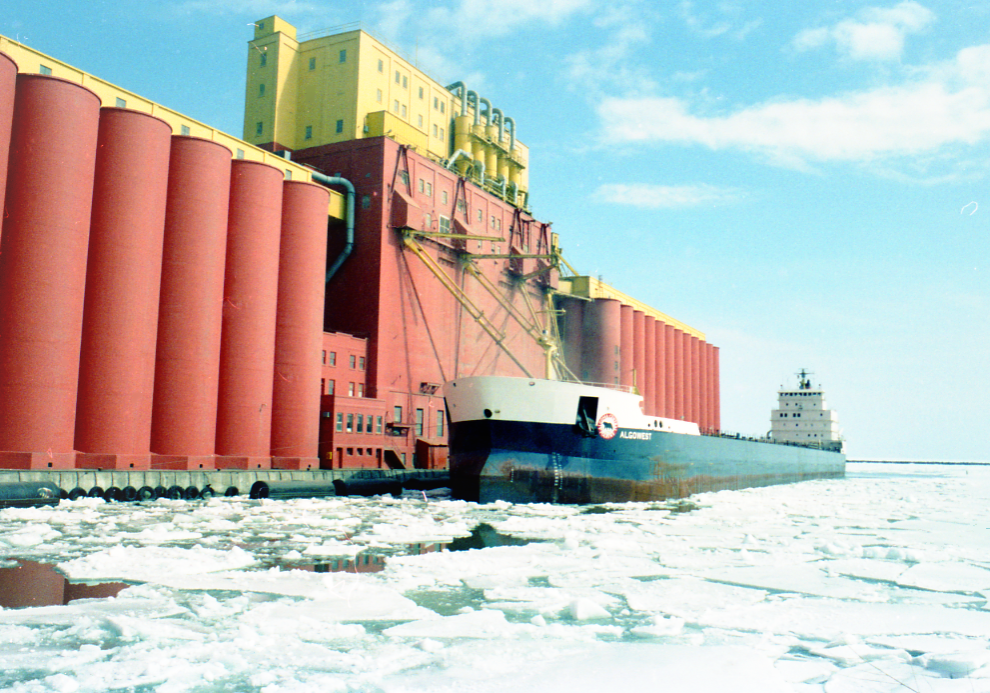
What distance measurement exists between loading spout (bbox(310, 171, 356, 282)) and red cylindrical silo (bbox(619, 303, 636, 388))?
2376 cm

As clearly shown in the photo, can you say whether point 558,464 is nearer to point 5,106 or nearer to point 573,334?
point 5,106

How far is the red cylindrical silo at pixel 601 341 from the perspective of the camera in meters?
51.1

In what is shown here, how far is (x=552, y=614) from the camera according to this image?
283 inches

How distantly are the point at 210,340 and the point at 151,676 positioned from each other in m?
23.2

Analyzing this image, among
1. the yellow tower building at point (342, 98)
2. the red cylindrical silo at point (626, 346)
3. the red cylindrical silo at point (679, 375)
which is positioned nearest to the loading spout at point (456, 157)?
the yellow tower building at point (342, 98)

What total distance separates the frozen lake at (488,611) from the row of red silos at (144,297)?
29.9ft

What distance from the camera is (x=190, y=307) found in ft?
86.1

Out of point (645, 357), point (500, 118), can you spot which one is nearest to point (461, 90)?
point (500, 118)

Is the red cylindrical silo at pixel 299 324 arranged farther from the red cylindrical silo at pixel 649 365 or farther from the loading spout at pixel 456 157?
the red cylindrical silo at pixel 649 365

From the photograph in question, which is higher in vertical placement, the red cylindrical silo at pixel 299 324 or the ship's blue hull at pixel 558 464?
the red cylindrical silo at pixel 299 324

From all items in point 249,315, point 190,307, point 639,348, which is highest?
point 639,348

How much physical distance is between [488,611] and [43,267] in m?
20.2

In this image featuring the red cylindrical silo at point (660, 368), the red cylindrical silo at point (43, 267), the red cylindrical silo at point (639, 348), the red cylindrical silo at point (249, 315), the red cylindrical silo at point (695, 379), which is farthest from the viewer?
the red cylindrical silo at point (695, 379)

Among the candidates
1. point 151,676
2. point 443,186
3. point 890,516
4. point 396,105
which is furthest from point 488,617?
point 396,105
